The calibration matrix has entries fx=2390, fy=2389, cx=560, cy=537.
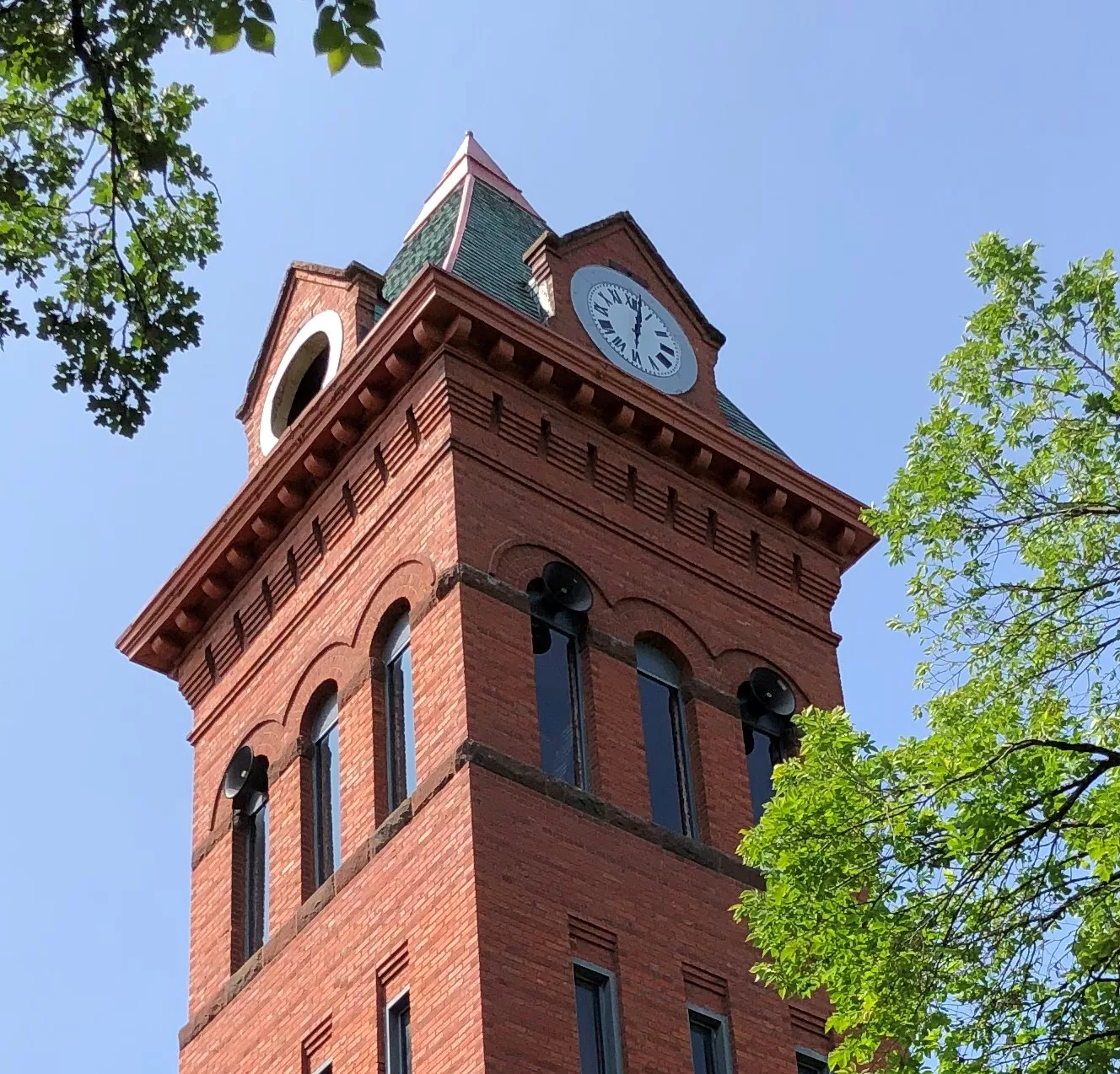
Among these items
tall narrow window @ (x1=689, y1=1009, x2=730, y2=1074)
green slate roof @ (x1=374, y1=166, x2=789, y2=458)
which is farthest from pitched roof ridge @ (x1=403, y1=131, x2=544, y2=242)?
tall narrow window @ (x1=689, y1=1009, x2=730, y2=1074)

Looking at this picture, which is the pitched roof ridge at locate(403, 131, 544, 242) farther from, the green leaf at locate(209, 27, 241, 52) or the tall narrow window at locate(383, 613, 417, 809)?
the green leaf at locate(209, 27, 241, 52)

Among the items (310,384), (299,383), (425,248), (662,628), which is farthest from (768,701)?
(425,248)

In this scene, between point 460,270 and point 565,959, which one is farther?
point 460,270

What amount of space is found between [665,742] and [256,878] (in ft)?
16.2

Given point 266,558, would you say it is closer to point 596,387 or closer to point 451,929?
point 596,387

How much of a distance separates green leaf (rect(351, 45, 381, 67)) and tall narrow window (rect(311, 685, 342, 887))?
14.0 metres

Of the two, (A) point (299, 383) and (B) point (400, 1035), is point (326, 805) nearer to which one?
(B) point (400, 1035)

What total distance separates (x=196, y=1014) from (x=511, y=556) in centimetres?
608

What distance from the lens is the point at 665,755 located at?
2561 cm

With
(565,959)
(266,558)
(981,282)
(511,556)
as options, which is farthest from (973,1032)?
(266,558)

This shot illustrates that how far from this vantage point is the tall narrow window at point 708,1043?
22.9 metres

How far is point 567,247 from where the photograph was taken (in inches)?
1156

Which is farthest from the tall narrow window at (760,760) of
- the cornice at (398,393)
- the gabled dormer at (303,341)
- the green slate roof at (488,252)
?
the gabled dormer at (303,341)

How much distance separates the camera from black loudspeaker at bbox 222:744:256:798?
27.3 meters
